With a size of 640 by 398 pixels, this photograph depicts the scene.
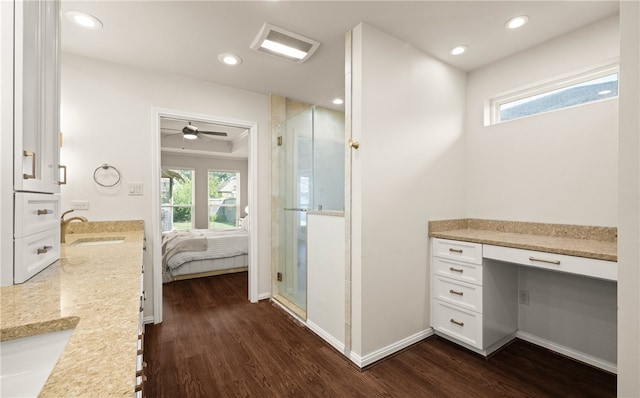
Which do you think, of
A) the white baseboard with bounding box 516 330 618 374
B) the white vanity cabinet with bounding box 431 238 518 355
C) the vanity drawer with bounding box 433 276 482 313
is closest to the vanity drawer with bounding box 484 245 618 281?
the white vanity cabinet with bounding box 431 238 518 355

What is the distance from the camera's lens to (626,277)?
1.05 m

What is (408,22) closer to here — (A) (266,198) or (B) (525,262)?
(B) (525,262)

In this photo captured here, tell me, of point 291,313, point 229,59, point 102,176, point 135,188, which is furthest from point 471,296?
point 102,176

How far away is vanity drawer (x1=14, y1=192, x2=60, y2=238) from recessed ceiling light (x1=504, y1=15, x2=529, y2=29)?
9.41 ft

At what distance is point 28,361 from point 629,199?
1.93 meters

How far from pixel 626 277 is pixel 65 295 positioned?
1955mm

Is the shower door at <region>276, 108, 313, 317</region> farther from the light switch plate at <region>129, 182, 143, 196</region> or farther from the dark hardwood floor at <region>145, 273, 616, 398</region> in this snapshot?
the light switch plate at <region>129, 182, 143, 196</region>

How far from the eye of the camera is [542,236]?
86.9 inches

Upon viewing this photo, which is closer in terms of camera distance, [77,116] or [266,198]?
[77,116]

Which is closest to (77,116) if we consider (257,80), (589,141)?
(257,80)

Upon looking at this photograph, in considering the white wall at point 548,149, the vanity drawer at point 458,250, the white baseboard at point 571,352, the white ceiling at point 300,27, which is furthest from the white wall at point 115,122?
the white baseboard at point 571,352

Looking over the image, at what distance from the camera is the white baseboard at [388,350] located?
1.98 m

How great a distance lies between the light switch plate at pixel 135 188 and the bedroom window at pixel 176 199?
424 centimetres

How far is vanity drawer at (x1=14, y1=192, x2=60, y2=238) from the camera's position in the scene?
993mm
